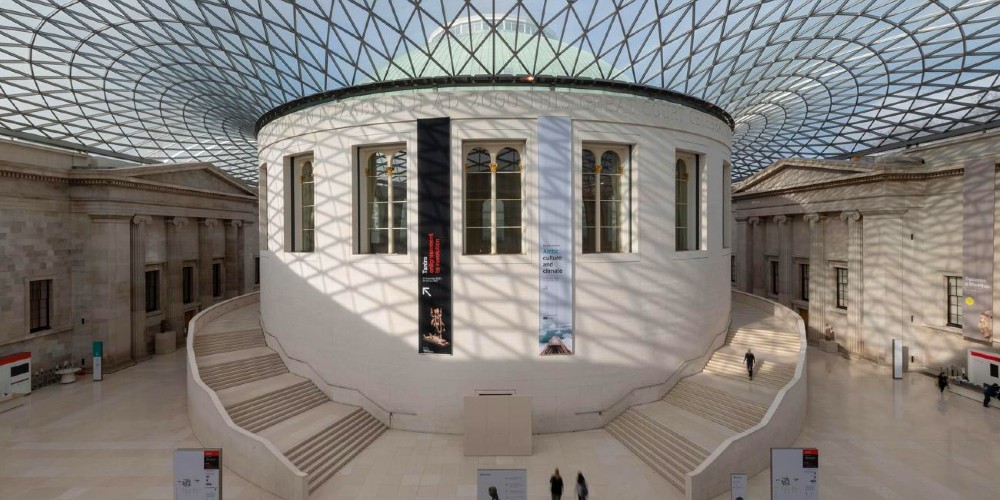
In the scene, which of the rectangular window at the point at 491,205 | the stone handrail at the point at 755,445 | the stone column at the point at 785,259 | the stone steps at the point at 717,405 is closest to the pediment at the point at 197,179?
the rectangular window at the point at 491,205

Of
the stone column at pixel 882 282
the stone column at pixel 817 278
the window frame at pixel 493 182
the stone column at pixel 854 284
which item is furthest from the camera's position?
the stone column at pixel 817 278

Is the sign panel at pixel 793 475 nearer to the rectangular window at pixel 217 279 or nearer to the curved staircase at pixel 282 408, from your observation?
the curved staircase at pixel 282 408

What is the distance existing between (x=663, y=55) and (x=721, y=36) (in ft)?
9.30

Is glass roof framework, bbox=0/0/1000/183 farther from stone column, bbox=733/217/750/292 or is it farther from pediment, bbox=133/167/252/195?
stone column, bbox=733/217/750/292

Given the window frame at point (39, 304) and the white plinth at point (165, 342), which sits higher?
the window frame at point (39, 304)

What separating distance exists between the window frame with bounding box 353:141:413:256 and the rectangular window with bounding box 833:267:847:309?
29.6m

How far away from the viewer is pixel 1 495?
Result: 12555 mm

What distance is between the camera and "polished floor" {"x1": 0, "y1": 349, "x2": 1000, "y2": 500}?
42.1 feet

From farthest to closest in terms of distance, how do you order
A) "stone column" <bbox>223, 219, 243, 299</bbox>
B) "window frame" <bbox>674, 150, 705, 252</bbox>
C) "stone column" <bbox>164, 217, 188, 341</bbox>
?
"stone column" <bbox>223, 219, 243, 299</bbox> → "stone column" <bbox>164, 217, 188, 341</bbox> → "window frame" <bbox>674, 150, 705, 252</bbox>

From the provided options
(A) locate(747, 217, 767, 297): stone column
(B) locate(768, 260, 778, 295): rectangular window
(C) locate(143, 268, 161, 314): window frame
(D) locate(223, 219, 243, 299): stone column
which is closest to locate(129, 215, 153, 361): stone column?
(C) locate(143, 268, 161, 314): window frame

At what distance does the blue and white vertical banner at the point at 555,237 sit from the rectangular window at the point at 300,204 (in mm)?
11018

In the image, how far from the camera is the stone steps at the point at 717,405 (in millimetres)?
→ 15320

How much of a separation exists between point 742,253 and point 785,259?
558cm

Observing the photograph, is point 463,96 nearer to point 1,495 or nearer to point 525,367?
point 525,367
